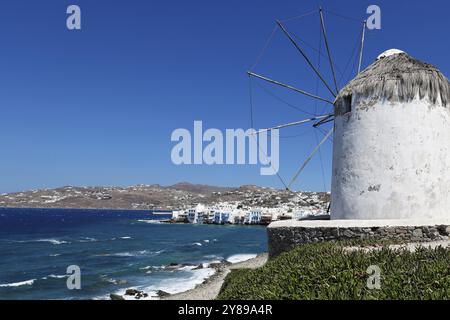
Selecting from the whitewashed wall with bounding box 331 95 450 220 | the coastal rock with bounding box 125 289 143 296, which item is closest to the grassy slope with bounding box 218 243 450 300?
the whitewashed wall with bounding box 331 95 450 220

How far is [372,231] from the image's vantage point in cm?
1097

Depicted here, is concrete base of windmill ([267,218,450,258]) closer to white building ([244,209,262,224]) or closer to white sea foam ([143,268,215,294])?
white sea foam ([143,268,215,294])

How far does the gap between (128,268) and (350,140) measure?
86.1 feet

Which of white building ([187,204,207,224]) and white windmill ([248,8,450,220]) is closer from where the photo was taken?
white windmill ([248,8,450,220])

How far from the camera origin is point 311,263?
7648mm

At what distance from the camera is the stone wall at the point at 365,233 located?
1067 centimetres

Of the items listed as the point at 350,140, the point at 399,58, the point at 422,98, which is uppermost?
the point at 399,58

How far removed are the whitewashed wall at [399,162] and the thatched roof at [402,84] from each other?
28cm

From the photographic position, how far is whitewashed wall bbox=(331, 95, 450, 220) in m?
12.8

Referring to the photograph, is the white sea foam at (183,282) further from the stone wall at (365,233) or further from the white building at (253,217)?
the white building at (253,217)

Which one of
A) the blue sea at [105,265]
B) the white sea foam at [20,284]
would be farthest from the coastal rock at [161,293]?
the white sea foam at [20,284]

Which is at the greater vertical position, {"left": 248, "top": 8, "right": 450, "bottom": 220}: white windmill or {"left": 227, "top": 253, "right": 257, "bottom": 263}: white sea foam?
{"left": 248, "top": 8, "right": 450, "bottom": 220}: white windmill
